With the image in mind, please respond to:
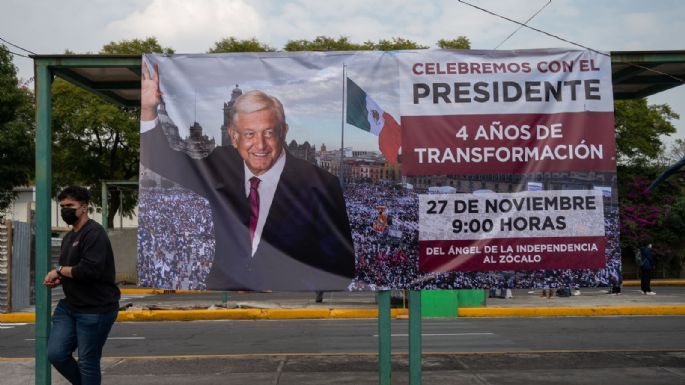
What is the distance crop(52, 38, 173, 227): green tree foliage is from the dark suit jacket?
93.6ft

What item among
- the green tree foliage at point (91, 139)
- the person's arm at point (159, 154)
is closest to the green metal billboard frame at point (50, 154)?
the person's arm at point (159, 154)

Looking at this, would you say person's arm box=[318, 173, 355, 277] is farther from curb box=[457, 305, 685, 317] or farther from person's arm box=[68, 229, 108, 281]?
curb box=[457, 305, 685, 317]

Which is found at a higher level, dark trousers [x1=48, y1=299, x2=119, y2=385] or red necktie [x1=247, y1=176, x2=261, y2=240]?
red necktie [x1=247, y1=176, x2=261, y2=240]

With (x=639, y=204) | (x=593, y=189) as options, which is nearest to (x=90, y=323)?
(x=593, y=189)

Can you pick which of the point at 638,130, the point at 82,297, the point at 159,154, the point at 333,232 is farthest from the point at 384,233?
the point at 638,130

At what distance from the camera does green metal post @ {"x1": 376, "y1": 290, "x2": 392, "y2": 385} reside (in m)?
6.78

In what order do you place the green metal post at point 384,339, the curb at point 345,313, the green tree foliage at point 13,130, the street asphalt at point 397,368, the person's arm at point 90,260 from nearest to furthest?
1. the person's arm at point 90,260
2. the green metal post at point 384,339
3. the street asphalt at point 397,368
4. the curb at point 345,313
5. the green tree foliage at point 13,130

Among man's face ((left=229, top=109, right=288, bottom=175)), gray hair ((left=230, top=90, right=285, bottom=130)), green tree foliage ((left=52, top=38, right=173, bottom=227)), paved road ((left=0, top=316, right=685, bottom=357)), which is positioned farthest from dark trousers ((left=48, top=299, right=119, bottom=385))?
green tree foliage ((left=52, top=38, right=173, bottom=227))

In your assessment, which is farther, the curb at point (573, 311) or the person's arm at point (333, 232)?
the curb at point (573, 311)

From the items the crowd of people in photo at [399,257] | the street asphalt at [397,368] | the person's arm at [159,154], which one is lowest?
the street asphalt at [397,368]

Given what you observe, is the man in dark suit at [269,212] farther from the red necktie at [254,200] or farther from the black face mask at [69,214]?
the black face mask at [69,214]

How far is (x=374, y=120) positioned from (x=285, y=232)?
125 centimetres

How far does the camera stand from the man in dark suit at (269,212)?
22.5ft

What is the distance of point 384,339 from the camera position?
6.80 metres
